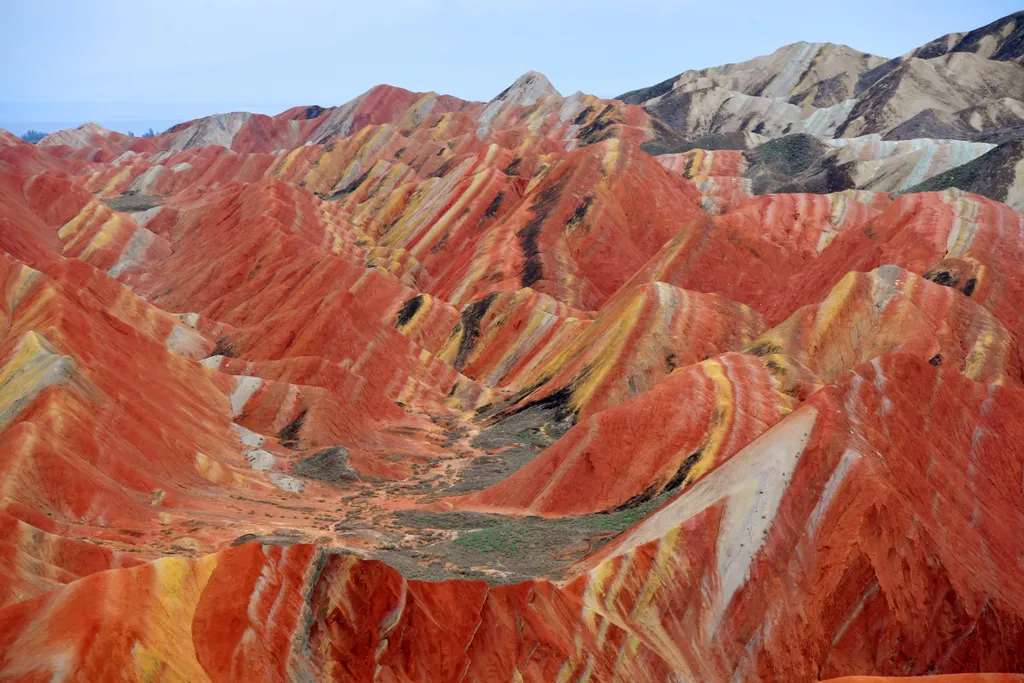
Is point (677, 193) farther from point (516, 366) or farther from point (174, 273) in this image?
point (174, 273)

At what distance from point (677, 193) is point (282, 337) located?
53167 millimetres

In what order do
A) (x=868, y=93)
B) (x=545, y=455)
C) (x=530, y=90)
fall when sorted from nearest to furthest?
(x=545, y=455)
(x=868, y=93)
(x=530, y=90)

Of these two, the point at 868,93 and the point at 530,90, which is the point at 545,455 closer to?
the point at 868,93

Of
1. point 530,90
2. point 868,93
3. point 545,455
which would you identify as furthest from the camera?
point 530,90

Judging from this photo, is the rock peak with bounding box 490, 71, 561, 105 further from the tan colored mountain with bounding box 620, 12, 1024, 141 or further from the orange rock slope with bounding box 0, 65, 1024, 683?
the orange rock slope with bounding box 0, 65, 1024, 683

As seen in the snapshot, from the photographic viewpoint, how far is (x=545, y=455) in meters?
51.3

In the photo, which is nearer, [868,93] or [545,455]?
[545,455]

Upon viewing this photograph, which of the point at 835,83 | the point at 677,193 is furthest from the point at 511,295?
the point at 835,83

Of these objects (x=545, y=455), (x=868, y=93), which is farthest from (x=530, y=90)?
(x=545, y=455)

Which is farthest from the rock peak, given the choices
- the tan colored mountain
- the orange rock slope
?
the orange rock slope

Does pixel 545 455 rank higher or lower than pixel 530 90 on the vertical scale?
lower

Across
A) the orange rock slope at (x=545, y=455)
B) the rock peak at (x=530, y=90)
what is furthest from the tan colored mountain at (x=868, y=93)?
the orange rock slope at (x=545, y=455)

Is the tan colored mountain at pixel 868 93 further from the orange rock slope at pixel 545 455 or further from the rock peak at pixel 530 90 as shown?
the orange rock slope at pixel 545 455

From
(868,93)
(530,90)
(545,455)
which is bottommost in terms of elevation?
(545,455)
